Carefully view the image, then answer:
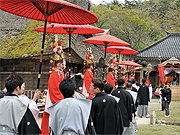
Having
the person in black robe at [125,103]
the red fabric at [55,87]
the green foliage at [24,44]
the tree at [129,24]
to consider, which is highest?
the tree at [129,24]

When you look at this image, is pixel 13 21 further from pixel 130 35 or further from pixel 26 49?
pixel 130 35

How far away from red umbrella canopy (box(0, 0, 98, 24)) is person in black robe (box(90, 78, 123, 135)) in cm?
143

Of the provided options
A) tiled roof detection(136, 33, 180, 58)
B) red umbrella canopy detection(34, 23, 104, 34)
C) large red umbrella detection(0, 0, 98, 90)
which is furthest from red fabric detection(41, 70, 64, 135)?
tiled roof detection(136, 33, 180, 58)

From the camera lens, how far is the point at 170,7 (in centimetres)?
3875

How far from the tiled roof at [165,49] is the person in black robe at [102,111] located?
2214cm

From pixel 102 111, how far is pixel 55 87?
1615mm

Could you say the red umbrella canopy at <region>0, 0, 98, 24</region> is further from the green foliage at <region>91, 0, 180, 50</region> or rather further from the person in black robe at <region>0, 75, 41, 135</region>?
the green foliage at <region>91, 0, 180, 50</region>

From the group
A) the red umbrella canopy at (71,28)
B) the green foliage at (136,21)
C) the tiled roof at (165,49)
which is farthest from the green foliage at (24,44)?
the green foliage at (136,21)

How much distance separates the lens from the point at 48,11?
4320mm

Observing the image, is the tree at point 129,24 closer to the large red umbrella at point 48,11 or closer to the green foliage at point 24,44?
the green foliage at point 24,44

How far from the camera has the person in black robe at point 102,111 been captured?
3.93 metres

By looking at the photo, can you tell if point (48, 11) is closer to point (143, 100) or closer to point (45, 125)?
point (45, 125)

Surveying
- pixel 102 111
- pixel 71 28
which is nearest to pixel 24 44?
pixel 71 28

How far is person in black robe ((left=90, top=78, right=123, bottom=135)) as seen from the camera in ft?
A: 12.9
